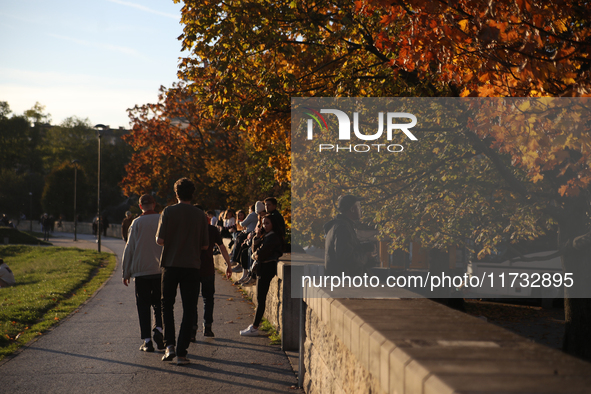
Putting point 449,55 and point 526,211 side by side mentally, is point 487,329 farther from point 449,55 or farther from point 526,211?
point 526,211

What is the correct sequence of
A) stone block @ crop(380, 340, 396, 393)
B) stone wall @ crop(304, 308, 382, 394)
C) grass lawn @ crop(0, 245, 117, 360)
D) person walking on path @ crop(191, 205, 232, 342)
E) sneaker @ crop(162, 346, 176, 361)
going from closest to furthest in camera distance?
stone block @ crop(380, 340, 396, 393), stone wall @ crop(304, 308, 382, 394), sneaker @ crop(162, 346, 176, 361), person walking on path @ crop(191, 205, 232, 342), grass lawn @ crop(0, 245, 117, 360)

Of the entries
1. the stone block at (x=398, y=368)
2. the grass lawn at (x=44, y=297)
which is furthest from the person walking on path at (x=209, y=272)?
the stone block at (x=398, y=368)

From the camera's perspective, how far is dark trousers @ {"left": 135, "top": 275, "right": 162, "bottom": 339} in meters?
7.25

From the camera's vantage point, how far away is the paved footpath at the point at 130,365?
569cm

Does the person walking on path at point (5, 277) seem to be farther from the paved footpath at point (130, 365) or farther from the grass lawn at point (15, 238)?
the grass lawn at point (15, 238)

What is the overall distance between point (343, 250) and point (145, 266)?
2868mm

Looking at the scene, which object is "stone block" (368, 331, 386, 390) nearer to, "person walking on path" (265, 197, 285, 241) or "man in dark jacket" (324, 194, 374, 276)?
"man in dark jacket" (324, 194, 374, 276)

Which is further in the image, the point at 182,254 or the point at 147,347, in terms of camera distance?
the point at 147,347

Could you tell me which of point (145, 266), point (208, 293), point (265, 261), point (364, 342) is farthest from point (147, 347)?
point (364, 342)

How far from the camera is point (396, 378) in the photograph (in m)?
2.51

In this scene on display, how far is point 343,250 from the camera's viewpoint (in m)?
5.30

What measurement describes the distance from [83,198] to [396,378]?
74.6m

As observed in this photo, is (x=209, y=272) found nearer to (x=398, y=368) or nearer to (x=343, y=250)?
(x=343, y=250)

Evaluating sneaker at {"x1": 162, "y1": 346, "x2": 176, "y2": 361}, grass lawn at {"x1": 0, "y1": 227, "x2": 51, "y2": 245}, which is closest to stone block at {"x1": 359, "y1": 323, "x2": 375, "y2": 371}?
sneaker at {"x1": 162, "y1": 346, "x2": 176, "y2": 361}
